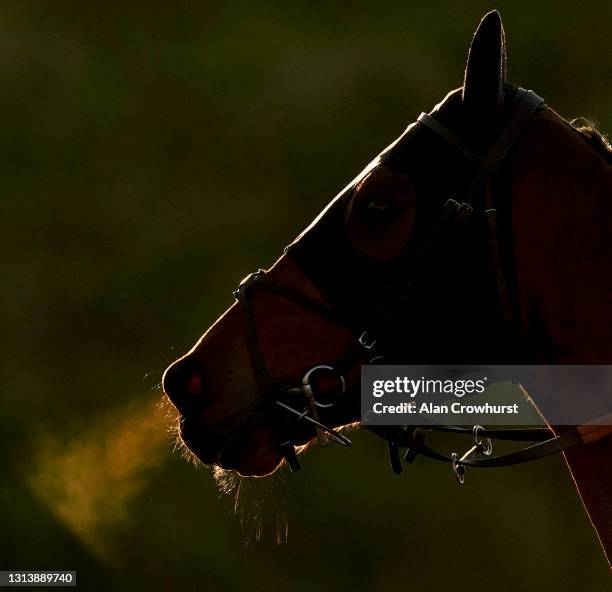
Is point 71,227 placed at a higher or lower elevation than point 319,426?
higher

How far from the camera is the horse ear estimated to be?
6.38ft

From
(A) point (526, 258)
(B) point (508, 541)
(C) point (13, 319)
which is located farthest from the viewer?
(C) point (13, 319)

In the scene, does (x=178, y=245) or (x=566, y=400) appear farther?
(x=178, y=245)

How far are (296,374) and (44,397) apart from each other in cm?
486

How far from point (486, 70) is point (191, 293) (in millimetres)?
4976

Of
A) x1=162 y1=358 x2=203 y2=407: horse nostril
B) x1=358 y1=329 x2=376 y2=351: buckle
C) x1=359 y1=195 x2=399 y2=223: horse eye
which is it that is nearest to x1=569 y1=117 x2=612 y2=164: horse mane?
x1=359 y1=195 x2=399 y2=223: horse eye

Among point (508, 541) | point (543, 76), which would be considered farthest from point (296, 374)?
point (543, 76)

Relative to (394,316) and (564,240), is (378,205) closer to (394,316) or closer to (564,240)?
(394,316)

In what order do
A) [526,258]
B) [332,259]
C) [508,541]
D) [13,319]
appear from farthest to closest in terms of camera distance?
[13,319], [508,541], [332,259], [526,258]

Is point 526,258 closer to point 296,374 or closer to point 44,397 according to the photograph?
point 296,374

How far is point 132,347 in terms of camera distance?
671 cm

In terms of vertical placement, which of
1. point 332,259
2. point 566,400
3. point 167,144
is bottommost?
point 566,400

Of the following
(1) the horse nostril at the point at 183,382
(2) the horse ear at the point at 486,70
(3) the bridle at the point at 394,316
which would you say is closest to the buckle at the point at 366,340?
(3) the bridle at the point at 394,316

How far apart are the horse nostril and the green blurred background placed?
3.24 metres
